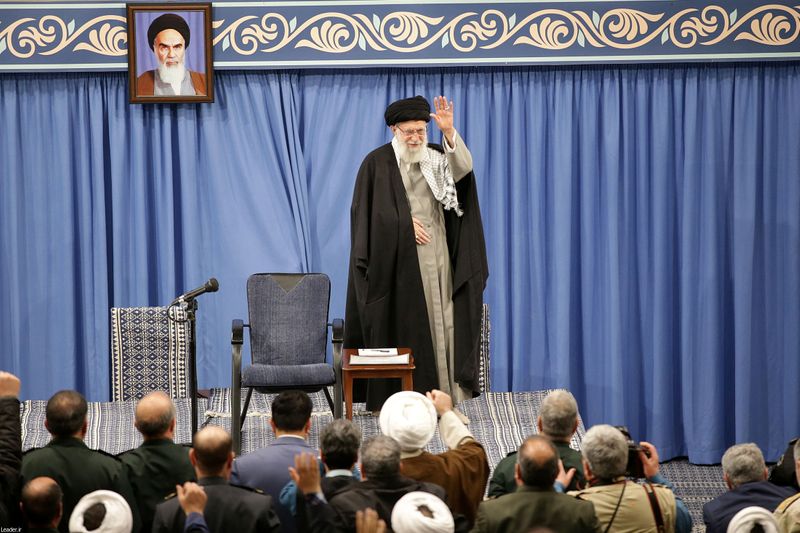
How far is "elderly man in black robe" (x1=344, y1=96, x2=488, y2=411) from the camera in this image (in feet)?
19.4

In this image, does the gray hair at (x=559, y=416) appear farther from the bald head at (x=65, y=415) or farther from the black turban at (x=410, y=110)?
the black turban at (x=410, y=110)

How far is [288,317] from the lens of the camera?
6477 mm

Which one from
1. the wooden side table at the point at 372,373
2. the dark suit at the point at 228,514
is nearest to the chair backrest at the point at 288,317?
the wooden side table at the point at 372,373

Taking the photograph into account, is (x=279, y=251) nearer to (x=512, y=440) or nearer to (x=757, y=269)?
(x=512, y=440)

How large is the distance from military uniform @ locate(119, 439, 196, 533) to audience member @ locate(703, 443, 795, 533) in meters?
1.82

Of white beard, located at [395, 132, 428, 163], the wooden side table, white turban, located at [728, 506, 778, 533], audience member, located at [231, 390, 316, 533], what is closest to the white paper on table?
the wooden side table

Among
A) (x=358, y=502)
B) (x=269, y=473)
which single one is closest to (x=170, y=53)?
(x=269, y=473)

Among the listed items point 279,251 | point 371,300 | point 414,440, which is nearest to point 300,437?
point 414,440

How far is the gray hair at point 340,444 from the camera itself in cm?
358

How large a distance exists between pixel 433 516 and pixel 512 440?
2.73m

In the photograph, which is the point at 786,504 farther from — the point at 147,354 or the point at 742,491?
the point at 147,354

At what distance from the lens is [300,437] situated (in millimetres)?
3812

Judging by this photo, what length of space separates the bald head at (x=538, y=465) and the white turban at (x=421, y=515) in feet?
0.89

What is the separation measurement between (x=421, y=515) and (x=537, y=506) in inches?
14.0
